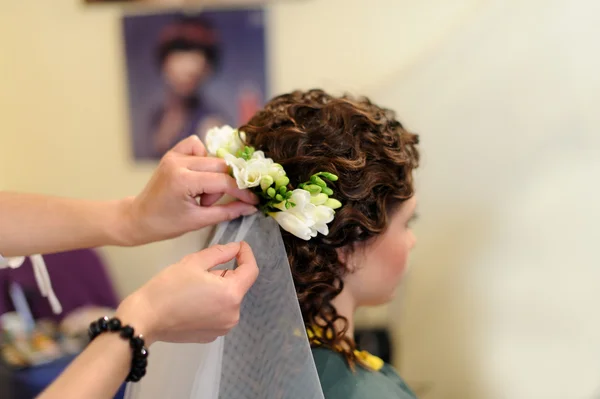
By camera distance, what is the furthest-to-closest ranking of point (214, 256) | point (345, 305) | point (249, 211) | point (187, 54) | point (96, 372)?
point (187, 54) → point (345, 305) → point (249, 211) → point (214, 256) → point (96, 372)

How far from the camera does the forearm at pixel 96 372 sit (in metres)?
0.49

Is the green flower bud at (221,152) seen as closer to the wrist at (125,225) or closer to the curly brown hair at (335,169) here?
the curly brown hair at (335,169)

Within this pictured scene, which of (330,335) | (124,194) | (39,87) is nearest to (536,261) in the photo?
(330,335)

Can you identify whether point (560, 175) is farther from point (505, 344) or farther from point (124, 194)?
point (124, 194)

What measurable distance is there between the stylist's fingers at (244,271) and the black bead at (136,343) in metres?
0.12

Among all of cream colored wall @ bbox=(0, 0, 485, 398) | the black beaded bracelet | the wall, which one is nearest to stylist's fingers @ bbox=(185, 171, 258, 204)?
the black beaded bracelet

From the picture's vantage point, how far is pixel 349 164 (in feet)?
2.38

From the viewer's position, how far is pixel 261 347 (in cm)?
71

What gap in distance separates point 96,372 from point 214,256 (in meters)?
0.19

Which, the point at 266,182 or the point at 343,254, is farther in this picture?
the point at 343,254

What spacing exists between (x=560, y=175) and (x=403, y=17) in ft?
2.52

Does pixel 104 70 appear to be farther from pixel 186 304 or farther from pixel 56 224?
pixel 186 304

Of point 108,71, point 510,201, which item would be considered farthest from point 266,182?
point 108,71

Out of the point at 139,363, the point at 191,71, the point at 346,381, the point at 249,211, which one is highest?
the point at 191,71
